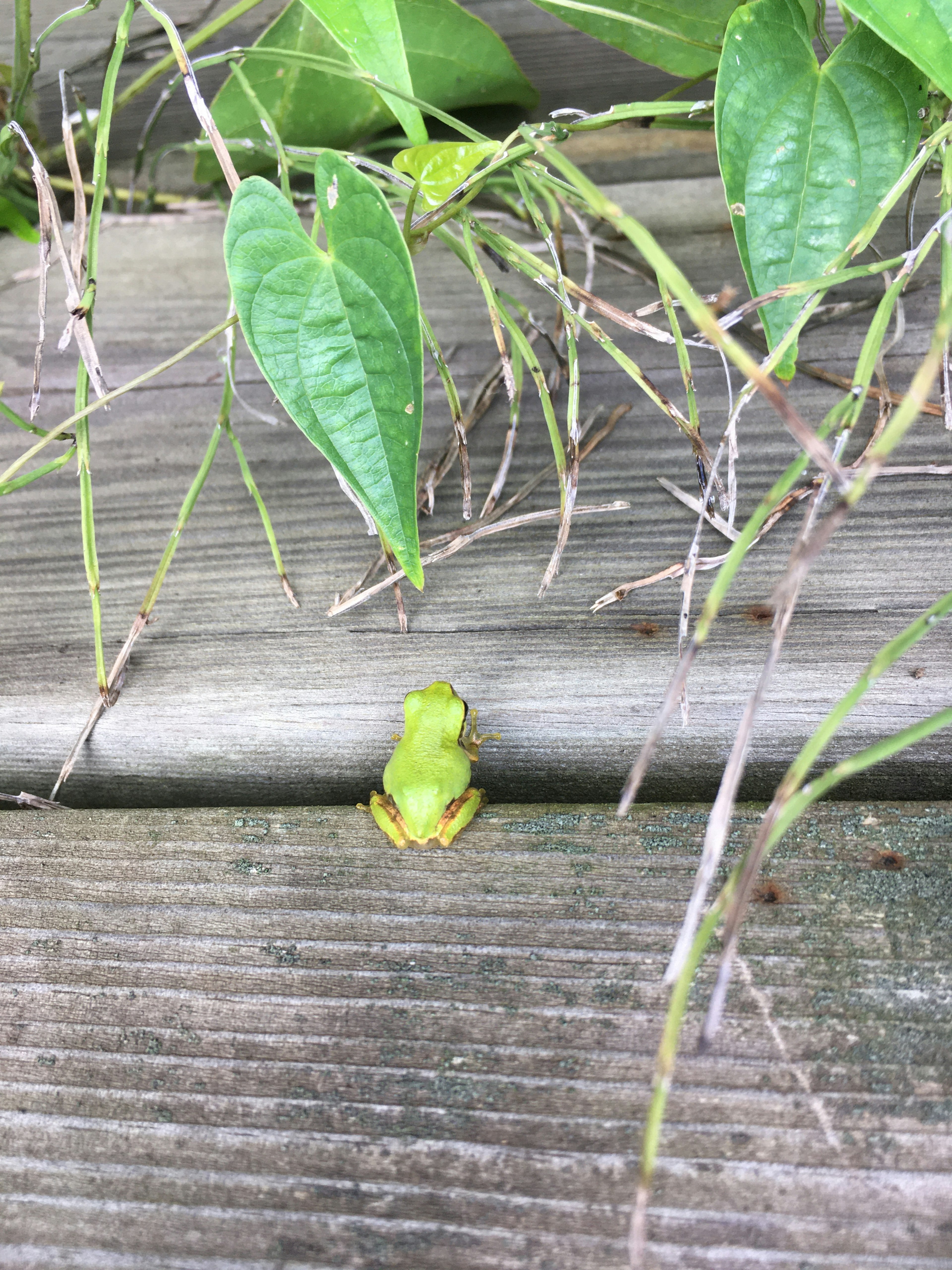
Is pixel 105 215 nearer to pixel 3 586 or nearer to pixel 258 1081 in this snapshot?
pixel 3 586

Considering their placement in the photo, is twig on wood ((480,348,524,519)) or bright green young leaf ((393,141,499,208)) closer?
bright green young leaf ((393,141,499,208))

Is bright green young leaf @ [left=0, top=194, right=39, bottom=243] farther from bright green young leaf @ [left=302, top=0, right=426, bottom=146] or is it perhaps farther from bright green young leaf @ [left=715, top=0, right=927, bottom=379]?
bright green young leaf @ [left=715, top=0, right=927, bottom=379]

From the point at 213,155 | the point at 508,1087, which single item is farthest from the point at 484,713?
the point at 213,155

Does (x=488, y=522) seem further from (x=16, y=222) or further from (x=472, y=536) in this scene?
(x=16, y=222)

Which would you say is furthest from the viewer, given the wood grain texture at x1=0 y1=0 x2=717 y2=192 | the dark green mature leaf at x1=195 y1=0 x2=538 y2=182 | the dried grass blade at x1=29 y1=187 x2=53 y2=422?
the wood grain texture at x1=0 y1=0 x2=717 y2=192

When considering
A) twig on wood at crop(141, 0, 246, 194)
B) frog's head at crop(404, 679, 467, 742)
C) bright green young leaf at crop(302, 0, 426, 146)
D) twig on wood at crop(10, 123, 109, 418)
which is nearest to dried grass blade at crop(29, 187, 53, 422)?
twig on wood at crop(10, 123, 109, 418)

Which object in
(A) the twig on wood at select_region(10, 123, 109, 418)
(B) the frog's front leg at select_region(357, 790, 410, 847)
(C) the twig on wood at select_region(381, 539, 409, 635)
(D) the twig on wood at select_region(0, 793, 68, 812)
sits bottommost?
(D) the twig on wood at select_region(0, 793, 68, 812)

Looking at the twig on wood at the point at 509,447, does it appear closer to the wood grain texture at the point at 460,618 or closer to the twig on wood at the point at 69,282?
the wood grain texture at the point at 460,618
